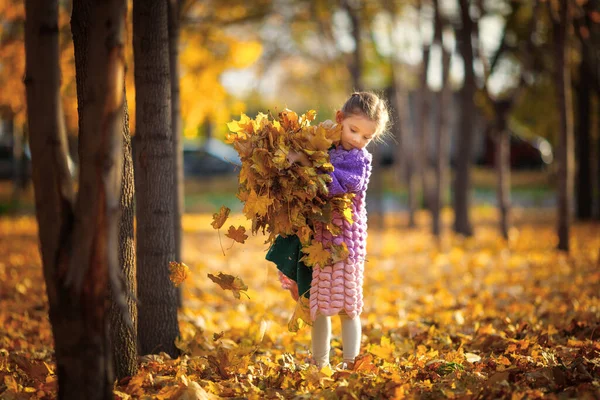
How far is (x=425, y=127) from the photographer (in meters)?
16.2

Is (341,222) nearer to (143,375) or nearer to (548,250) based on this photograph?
(143,375)

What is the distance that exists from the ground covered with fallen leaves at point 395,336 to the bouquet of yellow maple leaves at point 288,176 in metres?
0.42

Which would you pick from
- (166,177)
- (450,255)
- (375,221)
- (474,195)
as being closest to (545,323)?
(166,177)

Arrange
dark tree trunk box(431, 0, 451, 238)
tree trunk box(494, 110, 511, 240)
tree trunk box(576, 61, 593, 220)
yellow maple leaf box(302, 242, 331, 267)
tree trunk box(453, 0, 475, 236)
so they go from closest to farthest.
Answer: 1. yellow maple leaf box(302, 242, 331, 267)
2. tree trunk box(453, 0, 475, 236)
3. tree trunk box(494, 110, 511, 240)
4. dark tree trunk box(431, 0, 451, 238)
5. tree trunk box(576, 61, 593, 220)

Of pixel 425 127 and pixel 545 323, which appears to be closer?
pixel 545 323

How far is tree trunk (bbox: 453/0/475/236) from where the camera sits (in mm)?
11594

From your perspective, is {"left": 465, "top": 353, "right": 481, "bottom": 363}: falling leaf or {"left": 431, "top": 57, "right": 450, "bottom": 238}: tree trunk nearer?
{"left": 465, "top": 353, "right": 481, "bottom": 363}: falling leaf

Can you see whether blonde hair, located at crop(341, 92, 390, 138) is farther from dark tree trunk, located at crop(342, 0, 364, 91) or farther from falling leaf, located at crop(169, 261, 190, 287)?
dark tree trunk, located at crop(342, 0, 364, 91)

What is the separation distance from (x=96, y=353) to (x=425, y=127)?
14.2 m

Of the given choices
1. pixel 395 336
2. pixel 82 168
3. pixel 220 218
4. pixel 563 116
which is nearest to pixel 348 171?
pixel 220 218

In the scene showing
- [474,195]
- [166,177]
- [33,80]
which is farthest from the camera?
[474,195]

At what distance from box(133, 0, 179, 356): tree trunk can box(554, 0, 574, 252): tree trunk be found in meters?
7.50

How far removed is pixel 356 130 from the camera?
379cm

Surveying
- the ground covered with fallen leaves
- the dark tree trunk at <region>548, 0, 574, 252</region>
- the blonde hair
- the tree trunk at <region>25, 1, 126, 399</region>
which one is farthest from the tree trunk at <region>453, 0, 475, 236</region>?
the tree trunk at <region>25, 1, 126, 399</region>
